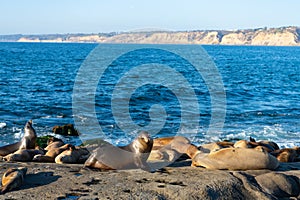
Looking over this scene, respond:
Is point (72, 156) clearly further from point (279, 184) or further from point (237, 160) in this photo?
point (279, 184)

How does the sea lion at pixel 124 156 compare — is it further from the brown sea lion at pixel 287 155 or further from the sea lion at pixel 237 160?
the brown sea lion at pixel 287 155

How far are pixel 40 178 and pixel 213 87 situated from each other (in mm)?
29553

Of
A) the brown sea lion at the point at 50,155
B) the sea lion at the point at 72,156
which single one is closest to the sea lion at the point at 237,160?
the sea lion at the point at 72,156

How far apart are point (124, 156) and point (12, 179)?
7.38 feet

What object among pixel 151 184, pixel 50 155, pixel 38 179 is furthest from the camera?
pixel 50 155

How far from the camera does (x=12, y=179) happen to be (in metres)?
6.45

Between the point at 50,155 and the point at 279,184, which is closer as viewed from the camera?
the point at 279,184

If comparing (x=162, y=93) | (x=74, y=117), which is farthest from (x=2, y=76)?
(x=74, y=117)

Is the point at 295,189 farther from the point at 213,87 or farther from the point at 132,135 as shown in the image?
the point at 213,87

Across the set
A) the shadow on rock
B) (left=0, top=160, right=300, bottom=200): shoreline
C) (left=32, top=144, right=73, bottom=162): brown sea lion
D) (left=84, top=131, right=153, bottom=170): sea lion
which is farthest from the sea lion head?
(left=32, top=144, right=73, bottom=162): brown sea lion

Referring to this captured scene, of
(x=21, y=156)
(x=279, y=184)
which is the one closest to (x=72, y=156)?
(x=21, y=156)

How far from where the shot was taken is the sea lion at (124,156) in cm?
779

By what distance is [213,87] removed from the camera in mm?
35594

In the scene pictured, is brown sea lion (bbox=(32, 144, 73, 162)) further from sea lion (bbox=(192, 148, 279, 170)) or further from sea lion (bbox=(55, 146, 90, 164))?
sea lion (bbox=(192, 148, 279, 170))
